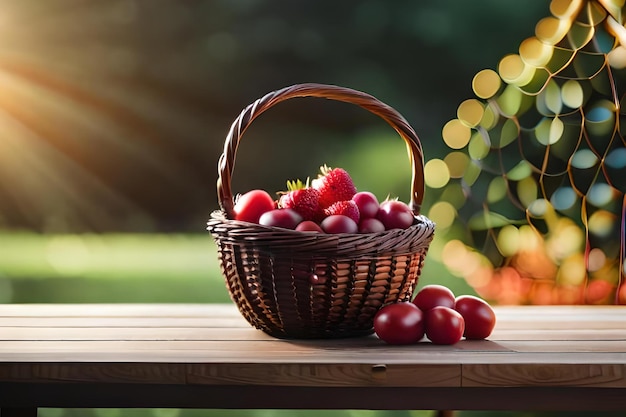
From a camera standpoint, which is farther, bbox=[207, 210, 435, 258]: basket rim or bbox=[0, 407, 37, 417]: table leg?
bbox=[0, 407, 37, 417]: table leg

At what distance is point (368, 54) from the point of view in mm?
2467

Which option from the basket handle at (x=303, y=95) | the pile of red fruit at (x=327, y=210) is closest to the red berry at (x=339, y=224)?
the pile of red fruit at (x=327, y=210)

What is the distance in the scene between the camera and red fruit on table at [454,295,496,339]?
1.60 metres

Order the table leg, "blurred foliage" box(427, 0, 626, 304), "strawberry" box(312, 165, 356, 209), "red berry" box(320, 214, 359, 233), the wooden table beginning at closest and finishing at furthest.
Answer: the wooden table < "red berry" box(320, 214, 359, 233) < "strawberry" box(312, 165, 356, 209) < the table leg < "blurred foliage" box(427, 0, 626, 304)

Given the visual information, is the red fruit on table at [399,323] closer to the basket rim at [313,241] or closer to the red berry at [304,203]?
the basket rim at [313,241]

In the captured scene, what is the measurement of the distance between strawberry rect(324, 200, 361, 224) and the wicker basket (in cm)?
7

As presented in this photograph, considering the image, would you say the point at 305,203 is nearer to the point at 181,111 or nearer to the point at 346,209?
the point at 346,209

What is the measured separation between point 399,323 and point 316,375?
0.22m

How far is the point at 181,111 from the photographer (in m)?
2.48

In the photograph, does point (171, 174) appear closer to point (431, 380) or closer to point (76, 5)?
point (76, 5)

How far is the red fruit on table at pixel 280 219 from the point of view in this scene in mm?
1531

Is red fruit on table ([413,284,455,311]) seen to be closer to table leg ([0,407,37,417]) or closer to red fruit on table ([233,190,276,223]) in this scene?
red fruit on table ([233,190,276,223])

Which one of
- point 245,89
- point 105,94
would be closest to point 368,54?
point 245,89

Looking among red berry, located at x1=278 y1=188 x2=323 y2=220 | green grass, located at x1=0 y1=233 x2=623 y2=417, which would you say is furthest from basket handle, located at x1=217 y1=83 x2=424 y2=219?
green grass, located at x1=0 y1=233 x2=623 y2=417
